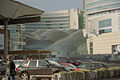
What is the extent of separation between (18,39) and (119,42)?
124ft

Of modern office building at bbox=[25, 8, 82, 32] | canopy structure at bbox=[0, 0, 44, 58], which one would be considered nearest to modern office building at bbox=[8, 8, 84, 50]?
modern office building at bbox=[25, 8, 82, 32]

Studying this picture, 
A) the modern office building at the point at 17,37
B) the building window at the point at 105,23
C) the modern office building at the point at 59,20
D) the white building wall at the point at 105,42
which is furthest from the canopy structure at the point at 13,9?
the modern office building at the point at 59,20

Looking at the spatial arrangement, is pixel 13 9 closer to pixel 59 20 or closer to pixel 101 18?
pixel 101 18

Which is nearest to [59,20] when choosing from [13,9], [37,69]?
[13,9]

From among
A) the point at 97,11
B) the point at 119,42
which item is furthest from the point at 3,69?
the point at 97,11

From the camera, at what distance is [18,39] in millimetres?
100125

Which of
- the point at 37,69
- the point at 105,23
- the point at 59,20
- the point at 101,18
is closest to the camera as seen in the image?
the point at 37,69

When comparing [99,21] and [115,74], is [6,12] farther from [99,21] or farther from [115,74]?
[99,21]

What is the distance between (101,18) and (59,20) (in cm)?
6466

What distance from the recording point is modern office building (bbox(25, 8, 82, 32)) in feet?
521

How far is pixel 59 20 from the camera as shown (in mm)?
161250

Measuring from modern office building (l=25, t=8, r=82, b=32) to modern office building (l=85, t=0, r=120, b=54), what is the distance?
4147 cm

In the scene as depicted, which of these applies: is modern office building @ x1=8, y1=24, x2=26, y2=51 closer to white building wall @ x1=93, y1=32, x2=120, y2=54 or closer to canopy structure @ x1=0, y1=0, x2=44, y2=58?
white building wall @ x1=93, y1=32, x2=120, y2=54

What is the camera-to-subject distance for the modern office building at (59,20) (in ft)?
521
